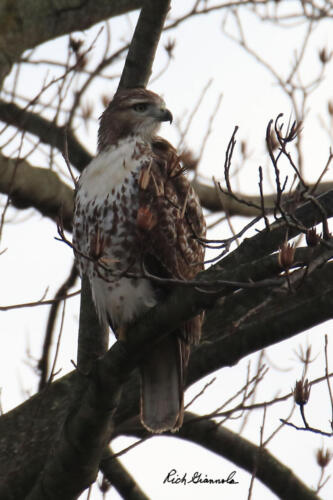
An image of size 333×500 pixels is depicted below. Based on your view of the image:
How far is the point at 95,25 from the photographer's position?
4809mm

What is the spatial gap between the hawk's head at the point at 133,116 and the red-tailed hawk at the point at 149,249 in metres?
0.27

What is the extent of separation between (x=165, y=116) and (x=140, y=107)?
153 mm

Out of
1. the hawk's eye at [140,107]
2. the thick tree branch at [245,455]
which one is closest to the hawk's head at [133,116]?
the hawk's eye at [140,107]

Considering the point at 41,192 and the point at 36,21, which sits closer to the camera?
the point at 36,21

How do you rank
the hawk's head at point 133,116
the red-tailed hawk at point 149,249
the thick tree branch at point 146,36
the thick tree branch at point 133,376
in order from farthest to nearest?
the hawk's head at point 133,116
the thick tree branch at point 146,36
the red-tailed hawk at point 149,249
the thick tree branch at point 133,376

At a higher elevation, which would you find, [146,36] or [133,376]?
[146,36]

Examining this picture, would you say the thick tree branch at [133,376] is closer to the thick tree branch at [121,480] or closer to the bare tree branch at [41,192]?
the thick tree branch at [121,480]

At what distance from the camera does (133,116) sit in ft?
16.0

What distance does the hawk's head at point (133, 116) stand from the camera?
4.82 meters

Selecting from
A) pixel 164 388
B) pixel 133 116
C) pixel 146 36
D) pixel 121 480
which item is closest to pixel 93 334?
pixel 164 388

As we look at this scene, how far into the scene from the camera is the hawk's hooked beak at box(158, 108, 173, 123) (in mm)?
4922

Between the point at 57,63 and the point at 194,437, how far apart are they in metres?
2.17

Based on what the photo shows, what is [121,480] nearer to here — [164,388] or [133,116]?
[164,388]

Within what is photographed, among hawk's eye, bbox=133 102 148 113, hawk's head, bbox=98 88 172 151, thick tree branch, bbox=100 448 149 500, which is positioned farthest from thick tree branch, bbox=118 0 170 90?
thick tree branch, bbox=100 448 149 500
